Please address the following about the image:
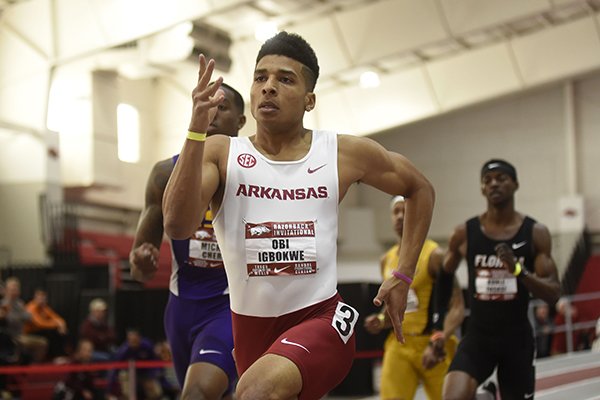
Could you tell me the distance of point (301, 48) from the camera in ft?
12.6

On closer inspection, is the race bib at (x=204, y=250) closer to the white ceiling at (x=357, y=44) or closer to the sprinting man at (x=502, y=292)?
the sprinting man at (x=502, y=292)

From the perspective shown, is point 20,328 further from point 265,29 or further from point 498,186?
point 265,29

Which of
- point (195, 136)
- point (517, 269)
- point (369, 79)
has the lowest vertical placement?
point (517, 269)

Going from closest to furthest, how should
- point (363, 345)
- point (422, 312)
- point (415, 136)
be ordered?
point (422, 312), point (363, 345), point (415, 136)

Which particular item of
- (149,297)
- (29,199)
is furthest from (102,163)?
(149,297)

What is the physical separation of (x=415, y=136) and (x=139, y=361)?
18099mm

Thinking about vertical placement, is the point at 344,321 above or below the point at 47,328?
above

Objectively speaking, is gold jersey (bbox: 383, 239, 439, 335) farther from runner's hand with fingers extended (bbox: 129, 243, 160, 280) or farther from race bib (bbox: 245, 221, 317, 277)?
race bib (bbox: 245, 221, 317, 277)

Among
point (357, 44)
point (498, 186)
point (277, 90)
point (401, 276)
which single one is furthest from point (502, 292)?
point (357, 44)

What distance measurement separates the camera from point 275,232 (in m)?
3.66

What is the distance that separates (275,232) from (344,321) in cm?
48

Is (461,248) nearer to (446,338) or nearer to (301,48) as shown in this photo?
(446,338)

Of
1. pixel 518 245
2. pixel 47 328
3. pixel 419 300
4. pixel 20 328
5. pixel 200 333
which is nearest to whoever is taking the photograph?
pixel 200 333

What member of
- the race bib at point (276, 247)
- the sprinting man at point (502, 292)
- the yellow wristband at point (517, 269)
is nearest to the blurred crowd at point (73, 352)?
the sprinting man at point (502, 292)
